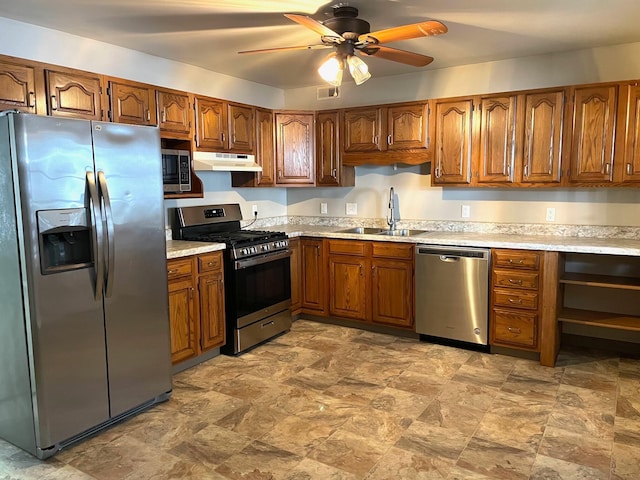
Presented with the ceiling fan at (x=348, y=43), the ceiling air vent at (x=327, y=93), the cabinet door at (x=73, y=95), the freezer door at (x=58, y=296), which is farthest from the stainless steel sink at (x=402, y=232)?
the freezer door at (x=58, y=296)

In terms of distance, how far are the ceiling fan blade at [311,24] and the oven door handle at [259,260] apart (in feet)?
6.41

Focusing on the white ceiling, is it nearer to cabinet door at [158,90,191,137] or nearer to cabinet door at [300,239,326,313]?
cabinet door at [158,90,191,137]

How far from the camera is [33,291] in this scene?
8.07ft

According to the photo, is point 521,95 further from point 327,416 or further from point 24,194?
point 24,194

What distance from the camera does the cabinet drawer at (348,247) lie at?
14.9 feet

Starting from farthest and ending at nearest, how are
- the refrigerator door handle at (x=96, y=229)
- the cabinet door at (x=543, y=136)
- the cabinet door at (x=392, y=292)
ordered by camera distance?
1. the cabinet door at (x=392, y=292)
2. the cabinet door at (x=543, y=136)
3. the refrigerator door handle at (x=96, y=229)

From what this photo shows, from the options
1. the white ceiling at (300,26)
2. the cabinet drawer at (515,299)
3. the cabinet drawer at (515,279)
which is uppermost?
the white ceiling at (300,26)

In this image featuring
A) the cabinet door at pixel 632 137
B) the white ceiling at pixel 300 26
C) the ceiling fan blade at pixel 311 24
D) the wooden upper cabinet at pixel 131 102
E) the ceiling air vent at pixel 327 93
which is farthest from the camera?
the ceiling air vent at pixel 327 93

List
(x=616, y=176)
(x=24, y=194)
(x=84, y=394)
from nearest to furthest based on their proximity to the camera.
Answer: (x=24, y=194), (x=84, y=394), (x=616, y=176)

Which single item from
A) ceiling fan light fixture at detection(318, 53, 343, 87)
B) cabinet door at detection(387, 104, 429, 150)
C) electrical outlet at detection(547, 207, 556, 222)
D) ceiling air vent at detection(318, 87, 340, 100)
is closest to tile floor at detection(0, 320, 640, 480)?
electrical outlet at detection(547, 207, 556, 222)

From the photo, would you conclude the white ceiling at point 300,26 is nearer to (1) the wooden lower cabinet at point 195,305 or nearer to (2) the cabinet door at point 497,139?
(2) the cabinet door at point 497,139

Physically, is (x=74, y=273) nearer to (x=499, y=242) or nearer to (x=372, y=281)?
(x=372, y=281)

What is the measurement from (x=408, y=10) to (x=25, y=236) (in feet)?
8.31

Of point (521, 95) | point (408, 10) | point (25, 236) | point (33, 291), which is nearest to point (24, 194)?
point (25, 236)
